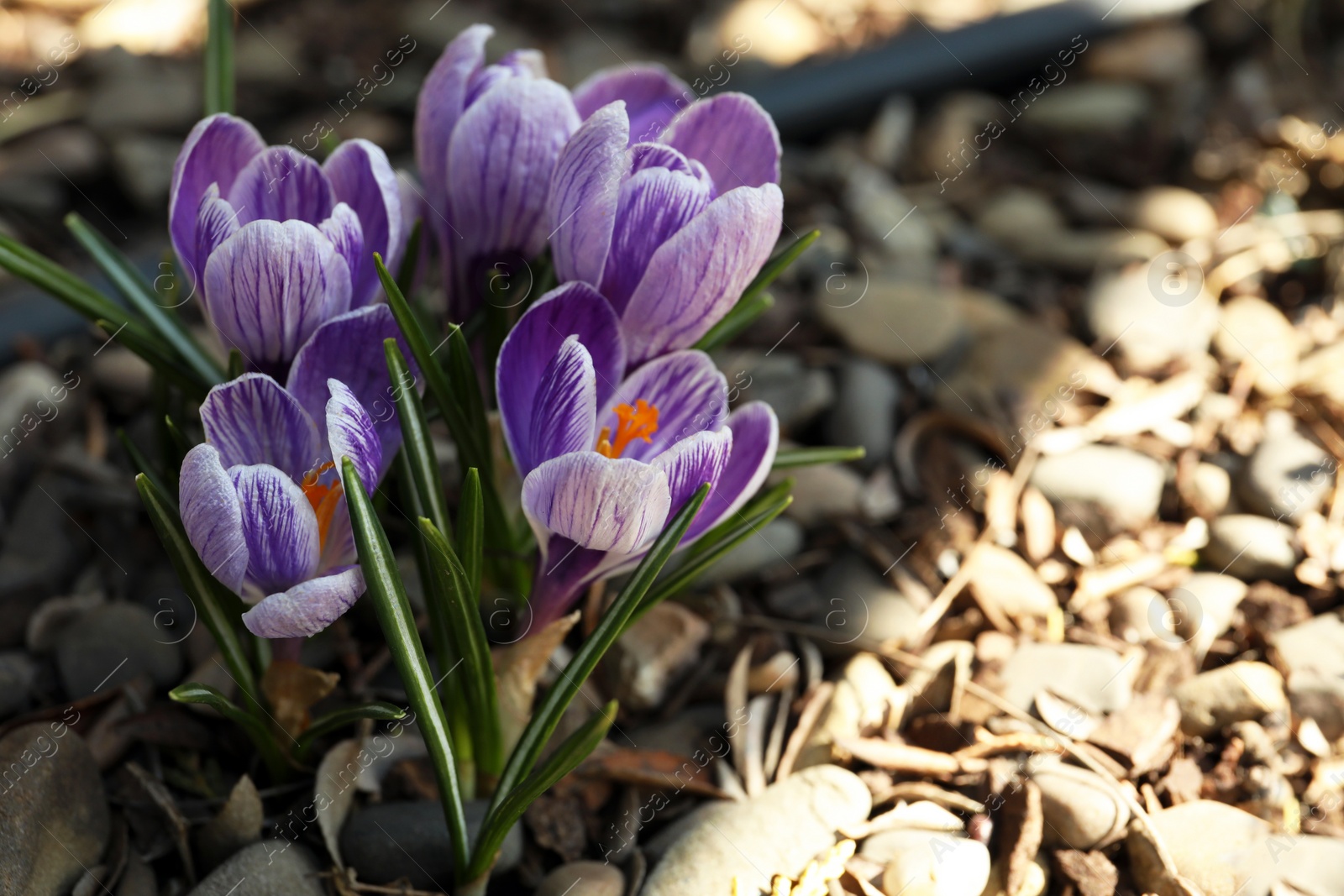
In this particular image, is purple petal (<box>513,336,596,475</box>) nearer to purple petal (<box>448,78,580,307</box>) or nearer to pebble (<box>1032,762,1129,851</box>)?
purple petal (<box>448,78,580,307</box>)

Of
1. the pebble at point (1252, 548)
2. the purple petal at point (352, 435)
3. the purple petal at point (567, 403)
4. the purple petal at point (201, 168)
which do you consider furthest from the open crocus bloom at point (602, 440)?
the pebble at point (1252, 548)

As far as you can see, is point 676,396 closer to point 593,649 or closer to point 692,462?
point 692,462

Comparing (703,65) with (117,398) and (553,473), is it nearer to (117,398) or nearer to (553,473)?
(117,398)

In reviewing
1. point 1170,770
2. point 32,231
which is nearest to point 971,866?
point 1170,770

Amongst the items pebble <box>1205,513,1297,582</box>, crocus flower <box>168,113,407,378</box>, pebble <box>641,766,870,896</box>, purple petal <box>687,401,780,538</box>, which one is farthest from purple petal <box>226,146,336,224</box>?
pebble <box>1205,513,1297,582</box>

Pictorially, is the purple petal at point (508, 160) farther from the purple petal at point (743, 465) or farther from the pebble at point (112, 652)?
the pebble at point (112, 652)

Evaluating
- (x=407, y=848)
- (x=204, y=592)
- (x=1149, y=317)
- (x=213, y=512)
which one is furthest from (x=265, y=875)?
(x=1149, y=317)

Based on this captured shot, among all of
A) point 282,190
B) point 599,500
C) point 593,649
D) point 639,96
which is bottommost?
point 593,649

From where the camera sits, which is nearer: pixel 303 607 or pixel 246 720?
pixel 303 607
